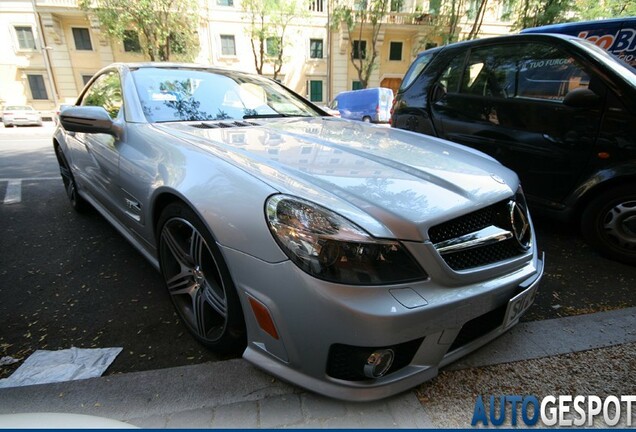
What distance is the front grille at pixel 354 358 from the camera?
1200mm

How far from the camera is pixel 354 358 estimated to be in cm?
122

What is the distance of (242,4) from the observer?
22.0 m

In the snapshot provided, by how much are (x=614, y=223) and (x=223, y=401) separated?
2931 mm

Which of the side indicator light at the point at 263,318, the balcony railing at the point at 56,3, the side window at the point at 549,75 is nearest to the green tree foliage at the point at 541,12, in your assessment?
the side window at the point at 549,75

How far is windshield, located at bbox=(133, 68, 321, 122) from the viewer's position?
231 centimetres

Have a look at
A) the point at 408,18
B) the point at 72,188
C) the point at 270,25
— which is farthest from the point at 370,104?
the point at 72,188

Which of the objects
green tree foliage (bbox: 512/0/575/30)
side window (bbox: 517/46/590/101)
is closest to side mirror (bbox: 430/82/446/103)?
side window (bbox: 517/46/590/101)

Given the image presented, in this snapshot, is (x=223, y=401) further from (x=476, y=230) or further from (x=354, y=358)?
(x=476, y=230)

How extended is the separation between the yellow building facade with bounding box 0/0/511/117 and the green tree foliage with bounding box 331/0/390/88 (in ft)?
1.31

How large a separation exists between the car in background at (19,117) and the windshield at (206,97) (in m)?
20.3

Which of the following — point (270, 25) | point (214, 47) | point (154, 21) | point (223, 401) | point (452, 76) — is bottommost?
point (223, 401)

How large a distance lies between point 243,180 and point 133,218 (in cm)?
117

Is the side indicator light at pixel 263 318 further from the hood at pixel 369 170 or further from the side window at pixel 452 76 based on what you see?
the side window at pixel 452 76

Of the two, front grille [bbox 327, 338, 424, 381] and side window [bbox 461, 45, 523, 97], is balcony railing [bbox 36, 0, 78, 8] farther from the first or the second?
front grille [bbox 327, 338, 424, 381]
